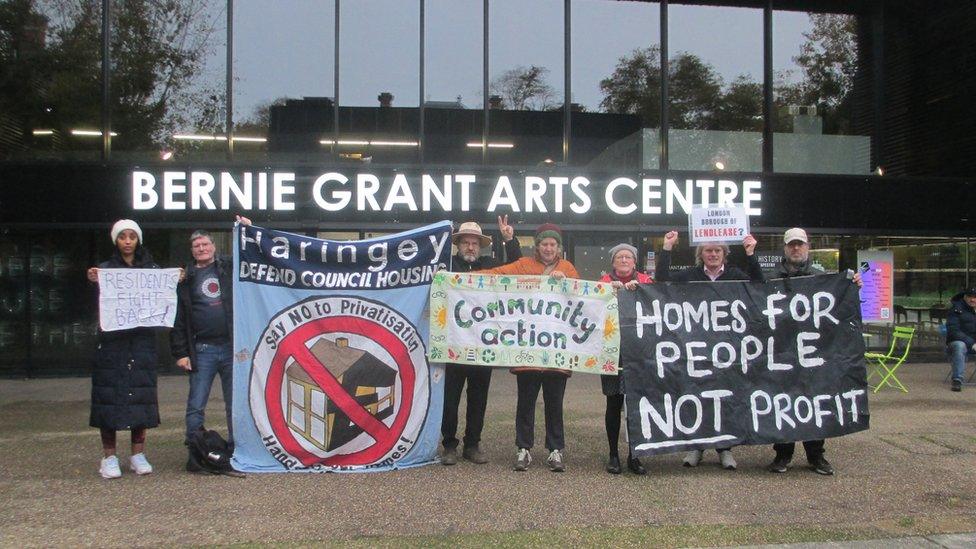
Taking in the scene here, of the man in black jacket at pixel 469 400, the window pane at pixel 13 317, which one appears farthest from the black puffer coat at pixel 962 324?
the window pane at pixel 13 317

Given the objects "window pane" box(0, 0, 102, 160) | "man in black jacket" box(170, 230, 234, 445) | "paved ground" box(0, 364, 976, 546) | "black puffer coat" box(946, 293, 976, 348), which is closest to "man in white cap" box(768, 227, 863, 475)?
"paved ground" box(0, 364, 976, 546)

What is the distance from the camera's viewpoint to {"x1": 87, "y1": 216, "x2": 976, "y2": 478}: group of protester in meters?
5.40

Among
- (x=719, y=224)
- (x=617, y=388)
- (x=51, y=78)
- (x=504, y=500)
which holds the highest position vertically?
(x=51, y=78)

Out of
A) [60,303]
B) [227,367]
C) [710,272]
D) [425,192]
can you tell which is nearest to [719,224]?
[710,272]

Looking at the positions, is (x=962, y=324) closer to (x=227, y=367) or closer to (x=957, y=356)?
(x=957, y=356)

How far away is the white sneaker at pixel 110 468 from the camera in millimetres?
5363

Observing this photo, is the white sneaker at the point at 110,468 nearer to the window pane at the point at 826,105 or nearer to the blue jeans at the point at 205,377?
the blue jeans at the point at 205,377

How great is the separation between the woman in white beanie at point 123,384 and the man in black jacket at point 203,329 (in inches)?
9.5

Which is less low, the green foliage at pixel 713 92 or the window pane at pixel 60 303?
the green foliage at pixel 713 92

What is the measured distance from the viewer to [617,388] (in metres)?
5.57

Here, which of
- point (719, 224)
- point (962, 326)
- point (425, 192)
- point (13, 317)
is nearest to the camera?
point (719, 224)

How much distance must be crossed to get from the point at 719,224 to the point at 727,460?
1.84m

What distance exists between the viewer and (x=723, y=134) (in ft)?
37.5

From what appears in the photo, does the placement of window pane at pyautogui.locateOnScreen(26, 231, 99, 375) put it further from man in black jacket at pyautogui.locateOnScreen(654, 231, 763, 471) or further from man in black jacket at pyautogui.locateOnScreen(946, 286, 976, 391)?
man in black jacket at pyautogui.locateOnScreen(946, 286, 976, 391)
